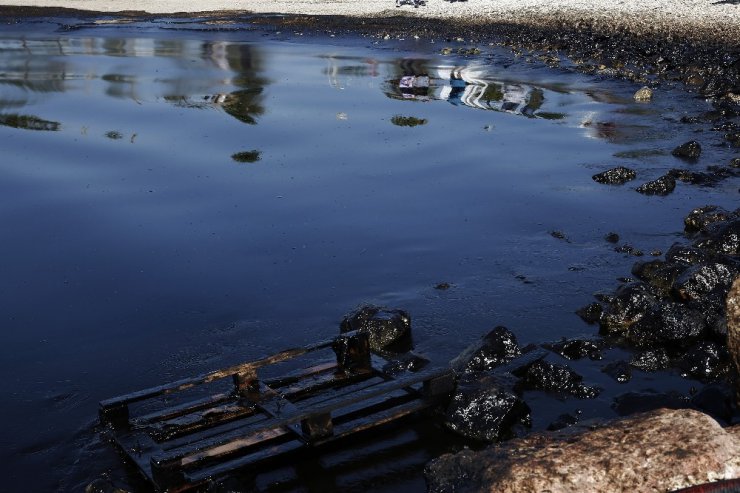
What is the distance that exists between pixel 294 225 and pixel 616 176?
444cm

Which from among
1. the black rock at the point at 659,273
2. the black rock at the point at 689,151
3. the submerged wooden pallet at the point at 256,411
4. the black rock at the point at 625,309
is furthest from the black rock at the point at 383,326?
the black rock at the point at 689,151

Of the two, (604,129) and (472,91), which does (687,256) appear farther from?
(472,91)

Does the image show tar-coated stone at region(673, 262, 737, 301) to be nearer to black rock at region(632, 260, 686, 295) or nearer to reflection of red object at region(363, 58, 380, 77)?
black rock at region(632, 260, 686, 295)

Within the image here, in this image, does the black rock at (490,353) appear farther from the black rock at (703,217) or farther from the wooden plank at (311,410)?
the black rock at (703,217)

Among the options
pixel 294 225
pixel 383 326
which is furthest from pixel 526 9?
pixel 383 326

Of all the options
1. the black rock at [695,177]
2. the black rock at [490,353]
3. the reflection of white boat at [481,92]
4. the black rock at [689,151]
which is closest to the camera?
the black rock at [490,353]

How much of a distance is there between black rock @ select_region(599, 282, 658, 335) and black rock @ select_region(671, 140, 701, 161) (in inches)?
234

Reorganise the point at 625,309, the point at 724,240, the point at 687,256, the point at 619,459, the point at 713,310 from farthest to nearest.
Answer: the point at 724,240 → the point at 687,256 → the point at 625,309 → the point at 713,310 → the point at 619,459

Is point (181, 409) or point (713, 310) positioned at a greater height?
point (713, 310)

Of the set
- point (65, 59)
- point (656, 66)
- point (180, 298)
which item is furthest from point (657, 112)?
point (65, 59)

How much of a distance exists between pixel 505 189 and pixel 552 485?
7.95m

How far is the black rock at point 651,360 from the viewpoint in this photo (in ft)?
23.9

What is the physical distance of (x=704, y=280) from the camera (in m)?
8.26

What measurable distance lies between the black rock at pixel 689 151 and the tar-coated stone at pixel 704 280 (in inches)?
212
